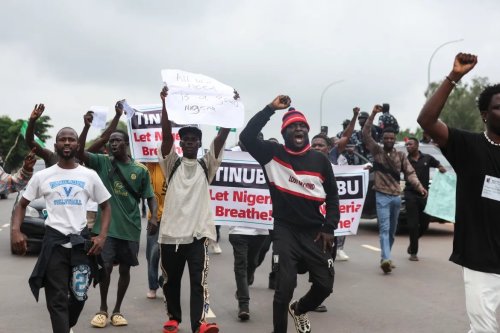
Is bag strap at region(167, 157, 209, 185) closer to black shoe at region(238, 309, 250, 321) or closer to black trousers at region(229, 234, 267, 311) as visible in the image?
black trousers at region(229, 234, 267, 311)

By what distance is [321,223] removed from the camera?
228 inches

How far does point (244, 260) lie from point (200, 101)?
1.76 meters

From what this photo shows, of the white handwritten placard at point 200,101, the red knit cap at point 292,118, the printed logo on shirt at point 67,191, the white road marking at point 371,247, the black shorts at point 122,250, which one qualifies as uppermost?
the white handwritten placard at point 200,101

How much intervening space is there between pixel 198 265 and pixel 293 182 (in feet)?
3.56

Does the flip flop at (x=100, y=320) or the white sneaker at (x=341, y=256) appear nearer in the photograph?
the flip flop at (x=100, y=320)

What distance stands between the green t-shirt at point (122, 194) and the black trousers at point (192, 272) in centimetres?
76

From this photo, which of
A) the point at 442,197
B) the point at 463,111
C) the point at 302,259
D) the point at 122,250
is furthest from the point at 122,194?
the point at 463,111

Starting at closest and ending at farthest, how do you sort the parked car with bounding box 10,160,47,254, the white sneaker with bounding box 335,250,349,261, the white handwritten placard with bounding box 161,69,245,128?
1. the white handwritten placard with bounding box 161,69,245,128
2. the white sneaker with bounding box 335,250,349,261
3. the parked car with bounding box 10,160,47,254

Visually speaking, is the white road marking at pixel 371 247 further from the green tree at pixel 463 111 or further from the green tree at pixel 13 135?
the green tree at pixel 463 111

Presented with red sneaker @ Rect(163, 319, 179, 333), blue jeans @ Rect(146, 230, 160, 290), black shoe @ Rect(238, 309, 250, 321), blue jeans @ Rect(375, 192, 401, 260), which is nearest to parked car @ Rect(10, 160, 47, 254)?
blue jeans @ Rect(146, 230, 160, 290)

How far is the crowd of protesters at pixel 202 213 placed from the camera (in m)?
4.08

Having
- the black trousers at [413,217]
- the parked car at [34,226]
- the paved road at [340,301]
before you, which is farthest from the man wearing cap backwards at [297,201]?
the parked car at [34,226]

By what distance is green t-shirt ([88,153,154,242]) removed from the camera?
21.6 ft

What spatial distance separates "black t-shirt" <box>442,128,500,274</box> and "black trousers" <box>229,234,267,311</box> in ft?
10.1
